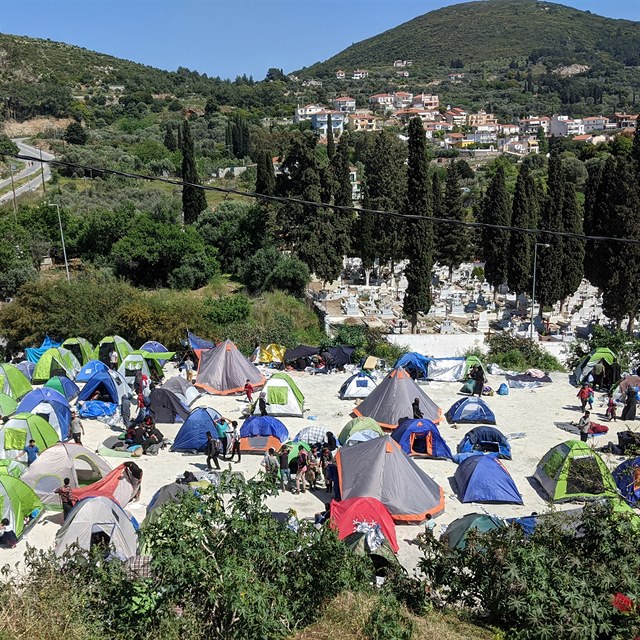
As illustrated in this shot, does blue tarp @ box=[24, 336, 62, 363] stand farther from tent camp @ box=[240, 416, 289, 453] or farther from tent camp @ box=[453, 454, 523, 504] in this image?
tent camp @ box=[453, 454, 523, 504]

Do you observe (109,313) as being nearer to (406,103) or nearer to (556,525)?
(556,525)

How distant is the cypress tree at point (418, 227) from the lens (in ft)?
92.2

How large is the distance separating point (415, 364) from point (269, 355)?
4832 millimetres

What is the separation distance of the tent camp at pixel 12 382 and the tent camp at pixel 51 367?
1545mm

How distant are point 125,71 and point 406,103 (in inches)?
2620

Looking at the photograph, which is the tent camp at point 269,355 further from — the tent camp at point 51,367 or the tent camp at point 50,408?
the tent camp at point 50,408

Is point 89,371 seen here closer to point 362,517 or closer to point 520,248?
point 362,517

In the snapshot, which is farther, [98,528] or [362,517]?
[362,517]

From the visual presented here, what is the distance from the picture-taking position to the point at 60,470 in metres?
12.6

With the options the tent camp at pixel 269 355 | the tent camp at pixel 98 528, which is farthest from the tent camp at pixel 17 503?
the tent camp at pixel 269 355

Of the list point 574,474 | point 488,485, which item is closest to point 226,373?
point 488,485

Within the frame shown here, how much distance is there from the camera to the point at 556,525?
25.2ft

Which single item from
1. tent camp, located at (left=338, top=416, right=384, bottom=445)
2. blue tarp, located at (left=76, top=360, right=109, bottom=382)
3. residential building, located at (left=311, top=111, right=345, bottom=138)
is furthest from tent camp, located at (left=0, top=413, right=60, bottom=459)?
residential building, located at (left=311, top=111, right=345, bottom=138)

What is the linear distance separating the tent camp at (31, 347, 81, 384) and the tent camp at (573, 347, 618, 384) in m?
15.0
